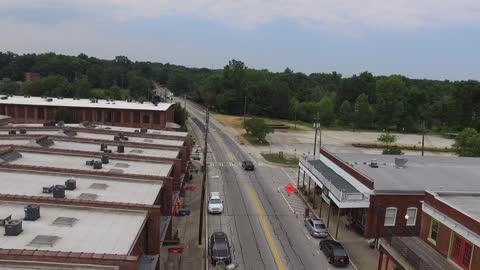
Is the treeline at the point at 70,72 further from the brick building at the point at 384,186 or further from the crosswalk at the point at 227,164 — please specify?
the brick building at the point at 384,186

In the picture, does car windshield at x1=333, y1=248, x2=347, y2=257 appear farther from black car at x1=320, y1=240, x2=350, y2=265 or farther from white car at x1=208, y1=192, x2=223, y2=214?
white car at x1=208, y1=192, x2=223, y2=214

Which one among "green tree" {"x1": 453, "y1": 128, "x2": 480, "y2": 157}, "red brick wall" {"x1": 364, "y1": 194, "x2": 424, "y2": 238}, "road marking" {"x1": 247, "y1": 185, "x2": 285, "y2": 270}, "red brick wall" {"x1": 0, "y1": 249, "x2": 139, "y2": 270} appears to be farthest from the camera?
"green tree" {"x1": 453, "y1": 128, "x2": 480, "y2": 157}

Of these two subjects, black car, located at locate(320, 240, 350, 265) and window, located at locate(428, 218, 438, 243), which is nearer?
window, located at locate(428, 218, 438, 243)

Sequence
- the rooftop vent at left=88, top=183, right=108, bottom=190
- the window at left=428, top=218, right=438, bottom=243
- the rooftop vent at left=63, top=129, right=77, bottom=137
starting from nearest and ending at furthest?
the window at left=428, top=218, right=438, bottom=243, the rooftop vent at left=88, top=183, right=108, bottom=190, the rooftop vent at left=63, top=129, right=77, bottom=137

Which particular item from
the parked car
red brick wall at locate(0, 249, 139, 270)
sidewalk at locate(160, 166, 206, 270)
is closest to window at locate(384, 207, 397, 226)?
the parked car

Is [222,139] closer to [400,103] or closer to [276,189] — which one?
[276,189]

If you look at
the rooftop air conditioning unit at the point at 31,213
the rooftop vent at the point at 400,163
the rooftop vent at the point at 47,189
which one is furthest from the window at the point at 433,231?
the rooftop vent at the point at 47,189

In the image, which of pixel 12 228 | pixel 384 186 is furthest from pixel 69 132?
pixel 384 186
